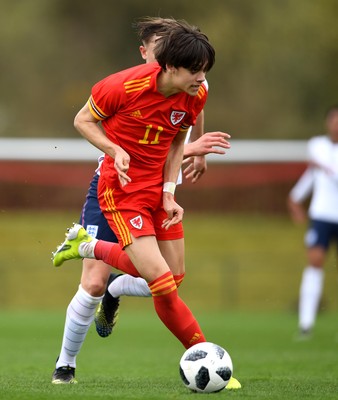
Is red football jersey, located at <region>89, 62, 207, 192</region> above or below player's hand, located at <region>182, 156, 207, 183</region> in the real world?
above

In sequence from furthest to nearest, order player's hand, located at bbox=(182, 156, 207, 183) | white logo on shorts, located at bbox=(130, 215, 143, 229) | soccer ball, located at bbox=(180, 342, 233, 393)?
player's hand, located at bbox=(182, 156, 207, 183)
white logo on shorts, located at bbox=(130, 215, 143, 229)
soccer ball, located at bbox=(180, 342, 233, 393)

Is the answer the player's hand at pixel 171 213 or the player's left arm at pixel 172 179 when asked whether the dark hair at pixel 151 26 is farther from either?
the player's hand at pixel 171 213

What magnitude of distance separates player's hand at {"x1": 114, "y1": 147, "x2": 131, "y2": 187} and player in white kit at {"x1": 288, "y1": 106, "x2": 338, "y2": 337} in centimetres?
647

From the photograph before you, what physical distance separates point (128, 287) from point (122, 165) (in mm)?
1421

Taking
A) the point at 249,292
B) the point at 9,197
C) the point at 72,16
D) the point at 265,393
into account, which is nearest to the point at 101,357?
the point at 265,393

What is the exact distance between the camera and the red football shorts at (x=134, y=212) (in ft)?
23.2

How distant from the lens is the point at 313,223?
13.2 metres

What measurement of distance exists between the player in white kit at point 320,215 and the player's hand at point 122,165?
6470 millimetres

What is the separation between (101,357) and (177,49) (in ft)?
14.3

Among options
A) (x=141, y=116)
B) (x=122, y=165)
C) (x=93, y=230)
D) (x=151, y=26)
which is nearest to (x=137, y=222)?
(x=122, y=165)

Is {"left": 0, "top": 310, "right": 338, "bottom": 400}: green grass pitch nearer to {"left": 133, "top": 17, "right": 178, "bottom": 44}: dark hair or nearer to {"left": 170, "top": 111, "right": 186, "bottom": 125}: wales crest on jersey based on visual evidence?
{"left": 170, "top": 111, "right": 186, "bottom": 125}: wales crest on jersey

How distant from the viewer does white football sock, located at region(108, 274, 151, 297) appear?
7.87m

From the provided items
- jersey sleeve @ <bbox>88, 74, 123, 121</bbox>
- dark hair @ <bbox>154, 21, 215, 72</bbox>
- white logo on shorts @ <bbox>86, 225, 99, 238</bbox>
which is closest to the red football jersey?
jersey sleeve @ <bbox>88, 74, 123, 121</bbox>

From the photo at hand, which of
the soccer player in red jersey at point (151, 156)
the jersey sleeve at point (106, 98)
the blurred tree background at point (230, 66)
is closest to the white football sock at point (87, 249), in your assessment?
the soccer player in red jersey at point (151, 156)
